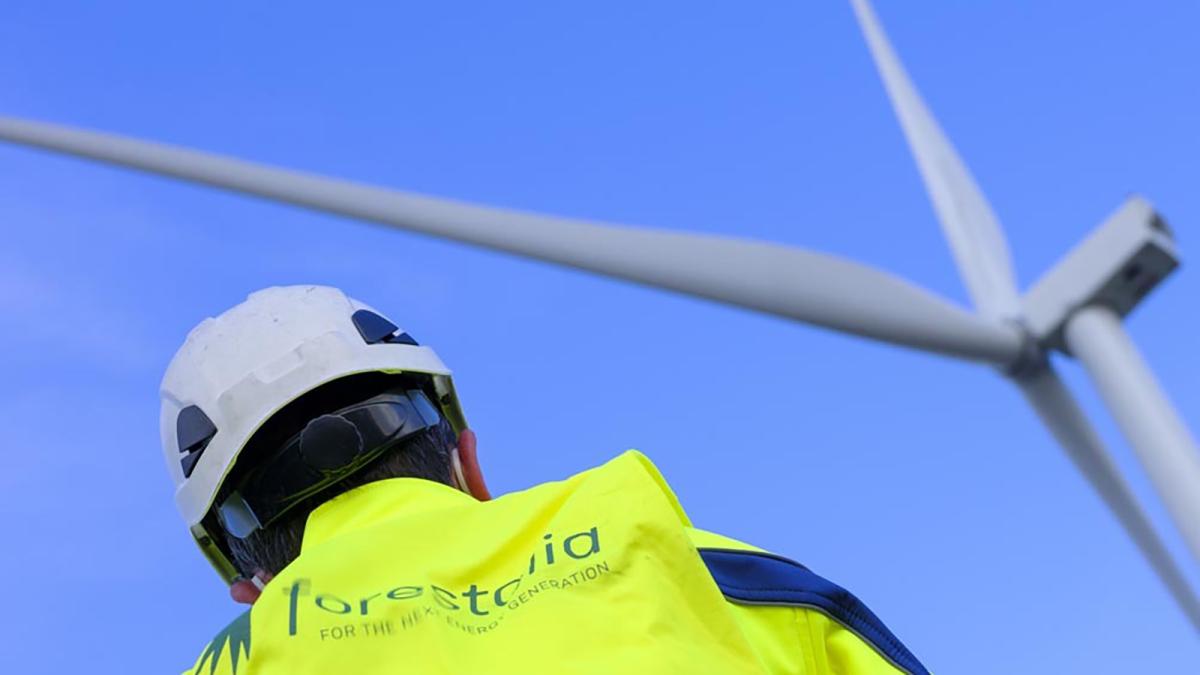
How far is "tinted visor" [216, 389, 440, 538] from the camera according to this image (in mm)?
6820

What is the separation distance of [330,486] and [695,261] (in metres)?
3.81

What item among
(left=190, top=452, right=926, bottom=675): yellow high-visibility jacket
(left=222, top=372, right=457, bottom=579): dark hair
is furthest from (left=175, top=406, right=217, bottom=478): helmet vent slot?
(left=190, top=452, right=926, bottom=675): yellow high-visibility jacket

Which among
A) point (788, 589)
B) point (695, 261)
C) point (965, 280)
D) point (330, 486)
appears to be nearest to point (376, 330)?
point (330, 486)

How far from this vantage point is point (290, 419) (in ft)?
25.3

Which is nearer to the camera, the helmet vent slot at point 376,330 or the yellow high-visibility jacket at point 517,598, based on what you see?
the yellow high-visibility jacket at point 517,598

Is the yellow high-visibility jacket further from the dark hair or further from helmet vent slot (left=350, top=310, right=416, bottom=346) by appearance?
helmet vent slot (left=350, top=310, right=416, bottom=346)

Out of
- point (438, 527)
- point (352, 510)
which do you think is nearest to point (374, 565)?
point (438, 527)

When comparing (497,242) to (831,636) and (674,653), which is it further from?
(831,636)

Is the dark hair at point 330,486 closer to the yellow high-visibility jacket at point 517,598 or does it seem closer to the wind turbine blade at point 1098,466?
the yellow high-visibility jacket at point 517,598

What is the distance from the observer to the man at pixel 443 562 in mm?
5320

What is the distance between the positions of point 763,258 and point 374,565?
2.71m

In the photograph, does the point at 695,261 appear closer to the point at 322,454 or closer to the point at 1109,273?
the point at 1109,273

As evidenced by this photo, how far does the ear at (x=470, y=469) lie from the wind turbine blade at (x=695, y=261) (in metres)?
3.98

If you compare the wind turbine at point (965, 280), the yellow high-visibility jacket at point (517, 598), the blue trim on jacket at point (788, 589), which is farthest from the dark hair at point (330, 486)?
the wind turbine at point (965, 280)
